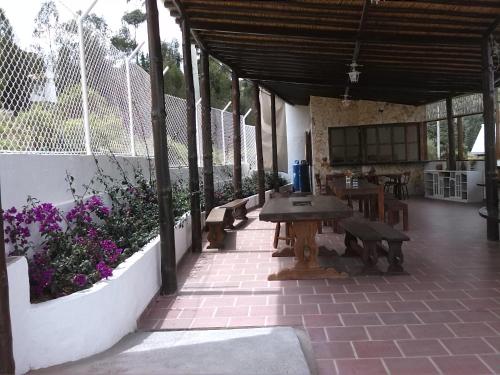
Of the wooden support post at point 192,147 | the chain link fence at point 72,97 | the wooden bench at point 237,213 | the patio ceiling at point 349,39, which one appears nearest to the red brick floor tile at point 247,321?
the chain link fence at point 72,97

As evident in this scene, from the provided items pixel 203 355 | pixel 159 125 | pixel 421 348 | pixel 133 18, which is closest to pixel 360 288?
pixel 421 348

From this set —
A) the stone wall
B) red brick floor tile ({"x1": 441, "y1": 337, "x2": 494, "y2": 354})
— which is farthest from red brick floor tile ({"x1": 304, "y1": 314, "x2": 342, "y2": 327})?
the stone wall

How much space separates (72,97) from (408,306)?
3251 millimetres

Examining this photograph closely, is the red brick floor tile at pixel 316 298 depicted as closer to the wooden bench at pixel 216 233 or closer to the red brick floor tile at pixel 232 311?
the red brick floor tile at pixel 232 311

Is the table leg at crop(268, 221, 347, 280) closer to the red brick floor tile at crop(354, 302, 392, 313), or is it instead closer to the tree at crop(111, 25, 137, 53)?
the red brick floor tile at crop(354, 302, 392, 313)

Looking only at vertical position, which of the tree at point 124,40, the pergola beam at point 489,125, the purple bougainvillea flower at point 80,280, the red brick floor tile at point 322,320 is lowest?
the red brick floor tile at point 322,320

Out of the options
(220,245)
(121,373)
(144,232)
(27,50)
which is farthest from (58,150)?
(220,245)

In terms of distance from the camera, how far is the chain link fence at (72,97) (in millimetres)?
3159

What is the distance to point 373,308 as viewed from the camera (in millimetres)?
3537

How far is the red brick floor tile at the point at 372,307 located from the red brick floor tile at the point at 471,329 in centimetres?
51

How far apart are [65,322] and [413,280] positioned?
3.03 meters

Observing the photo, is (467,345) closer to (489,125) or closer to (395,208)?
(489,125)

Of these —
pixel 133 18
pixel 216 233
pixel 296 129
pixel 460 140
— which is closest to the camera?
pixel 216 233

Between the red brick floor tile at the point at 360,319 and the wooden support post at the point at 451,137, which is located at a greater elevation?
the wooden support post at the point at 451,137
